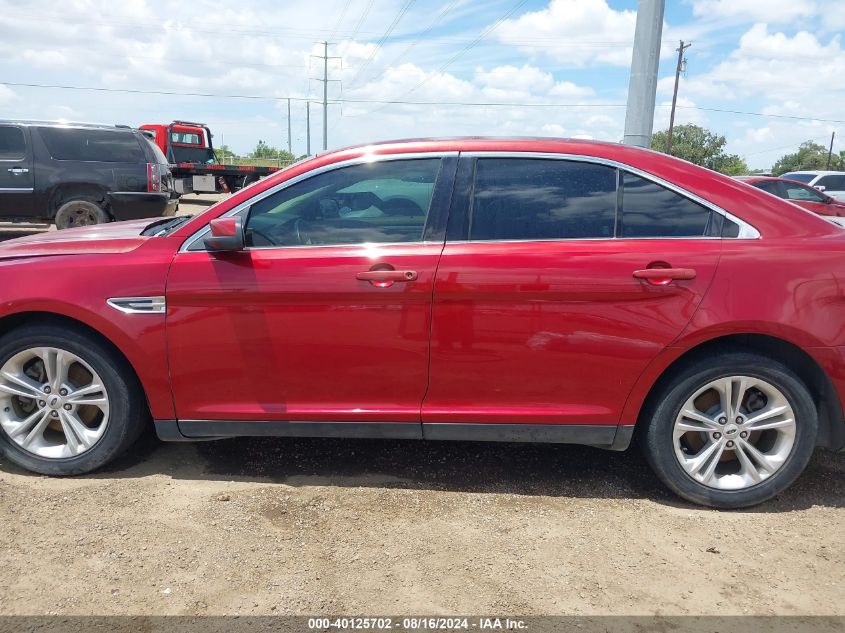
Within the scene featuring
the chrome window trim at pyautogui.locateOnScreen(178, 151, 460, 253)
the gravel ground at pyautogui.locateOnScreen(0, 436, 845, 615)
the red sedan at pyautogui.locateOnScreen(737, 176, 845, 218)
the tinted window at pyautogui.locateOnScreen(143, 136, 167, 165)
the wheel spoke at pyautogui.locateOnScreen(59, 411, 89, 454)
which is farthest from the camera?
the red sedan at pyautogui.locateOnScreen(737, 176, 845, 218)

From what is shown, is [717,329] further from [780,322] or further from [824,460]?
[824,460]

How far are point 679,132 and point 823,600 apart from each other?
3211 inches

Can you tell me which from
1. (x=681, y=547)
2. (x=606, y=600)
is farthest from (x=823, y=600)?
(x=606, y=600)

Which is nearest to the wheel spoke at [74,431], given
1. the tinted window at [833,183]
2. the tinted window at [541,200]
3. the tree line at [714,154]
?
the tinted window at [541,200]

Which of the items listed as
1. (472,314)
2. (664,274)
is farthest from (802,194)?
(472,314)

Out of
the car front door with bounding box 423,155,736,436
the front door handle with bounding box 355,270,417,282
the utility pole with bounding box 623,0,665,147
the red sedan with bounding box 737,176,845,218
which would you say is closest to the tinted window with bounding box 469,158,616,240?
the car front door with bounding box 423,155,736,436

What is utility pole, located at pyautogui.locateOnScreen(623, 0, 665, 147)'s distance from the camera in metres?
7.31

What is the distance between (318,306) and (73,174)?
9074 millimetres

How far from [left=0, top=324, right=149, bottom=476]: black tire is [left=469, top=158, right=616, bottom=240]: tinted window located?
1852mm

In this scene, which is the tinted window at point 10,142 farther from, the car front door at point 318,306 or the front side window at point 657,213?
the front side window at point 657,213

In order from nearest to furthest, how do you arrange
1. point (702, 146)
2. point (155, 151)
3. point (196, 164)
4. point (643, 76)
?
point (643, 76), point (155, 151), point (196, 164), point (702, 146)

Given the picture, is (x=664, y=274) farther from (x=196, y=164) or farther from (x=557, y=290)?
(x=196, y=164)

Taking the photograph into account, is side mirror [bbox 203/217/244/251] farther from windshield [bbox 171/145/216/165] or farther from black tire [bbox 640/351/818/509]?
windshield [bbox 171/145/216/165]

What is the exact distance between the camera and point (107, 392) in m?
3.15
